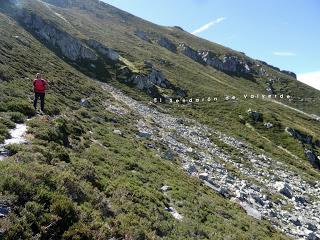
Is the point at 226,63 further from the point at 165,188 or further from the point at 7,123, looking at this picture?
the point at 7,123

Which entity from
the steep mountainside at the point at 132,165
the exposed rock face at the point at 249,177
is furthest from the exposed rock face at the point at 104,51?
the exposed rock face at the point at 249,177

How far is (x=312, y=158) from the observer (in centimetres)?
6531

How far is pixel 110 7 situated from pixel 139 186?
189 metres

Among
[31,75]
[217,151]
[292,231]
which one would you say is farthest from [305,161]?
[31,75]

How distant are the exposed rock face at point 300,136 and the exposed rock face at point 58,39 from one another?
44.2m

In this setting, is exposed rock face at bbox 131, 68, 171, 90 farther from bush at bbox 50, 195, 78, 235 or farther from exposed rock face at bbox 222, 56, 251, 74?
exposed rock face at bbox 222, 56, 251, 74

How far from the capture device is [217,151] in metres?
45.0

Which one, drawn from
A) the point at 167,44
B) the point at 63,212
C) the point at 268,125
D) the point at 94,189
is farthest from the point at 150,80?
the point at 167,44

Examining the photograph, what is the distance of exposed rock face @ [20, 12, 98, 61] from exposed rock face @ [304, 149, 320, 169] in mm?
47991

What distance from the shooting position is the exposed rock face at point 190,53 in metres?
163

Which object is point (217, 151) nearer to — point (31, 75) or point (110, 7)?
point (31, 75)

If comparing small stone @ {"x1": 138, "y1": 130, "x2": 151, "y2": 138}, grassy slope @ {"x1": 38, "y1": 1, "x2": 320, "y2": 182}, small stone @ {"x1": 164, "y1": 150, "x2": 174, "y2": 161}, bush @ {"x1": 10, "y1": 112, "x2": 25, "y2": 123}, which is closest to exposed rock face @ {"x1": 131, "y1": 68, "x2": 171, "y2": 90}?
grassy slope @ {"x1": 38, "y1": 1, "x2": 320, "y2": 182}

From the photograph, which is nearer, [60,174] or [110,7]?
[60,174]

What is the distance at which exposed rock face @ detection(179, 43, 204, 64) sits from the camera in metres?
163
